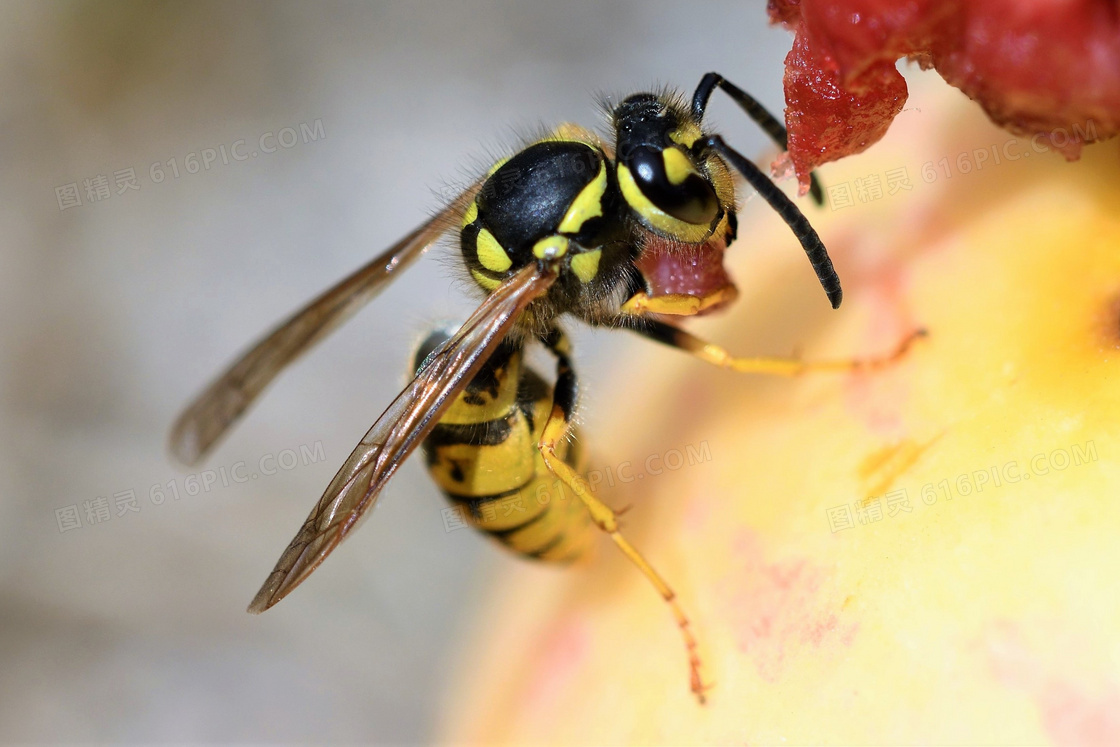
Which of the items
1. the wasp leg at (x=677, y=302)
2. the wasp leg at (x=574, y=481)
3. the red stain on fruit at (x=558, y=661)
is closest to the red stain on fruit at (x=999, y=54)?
the wasp leg at (x=677, y=302)

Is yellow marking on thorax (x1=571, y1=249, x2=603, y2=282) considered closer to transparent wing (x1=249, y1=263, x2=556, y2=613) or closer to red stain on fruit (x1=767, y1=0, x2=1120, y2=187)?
transparent wing (x1=249, y1=263, x2=556, y2=613)

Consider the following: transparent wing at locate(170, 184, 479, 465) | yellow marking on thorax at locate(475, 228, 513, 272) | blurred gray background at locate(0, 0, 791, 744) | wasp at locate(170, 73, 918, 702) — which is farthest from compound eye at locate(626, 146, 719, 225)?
blurred gray background at locate(0, 0, 791, 744)

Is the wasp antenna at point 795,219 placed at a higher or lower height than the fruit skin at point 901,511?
higher

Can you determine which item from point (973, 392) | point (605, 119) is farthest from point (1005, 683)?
point (605, 119)

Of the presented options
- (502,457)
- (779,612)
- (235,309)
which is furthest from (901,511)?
(235,309)

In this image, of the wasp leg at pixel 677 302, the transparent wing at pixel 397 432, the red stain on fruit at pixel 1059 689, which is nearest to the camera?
the red stain on fruit at pixel 1059 689

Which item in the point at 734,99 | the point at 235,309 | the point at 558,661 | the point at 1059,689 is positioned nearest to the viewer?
the point at 1059,689

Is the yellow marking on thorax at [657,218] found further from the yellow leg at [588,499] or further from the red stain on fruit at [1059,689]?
the red stain on fruit at [1059,689]

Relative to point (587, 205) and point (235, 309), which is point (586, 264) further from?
point (235, 309)
